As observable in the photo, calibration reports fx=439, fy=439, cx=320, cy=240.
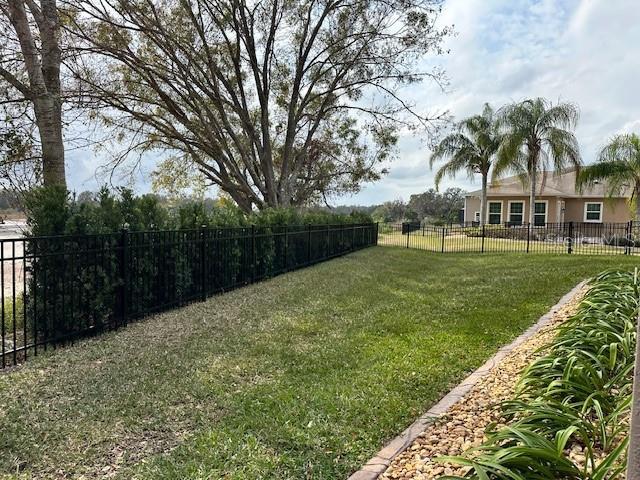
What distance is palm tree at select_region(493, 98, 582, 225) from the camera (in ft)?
72.3

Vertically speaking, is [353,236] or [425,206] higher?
[425,206]

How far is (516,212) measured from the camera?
31016 mm

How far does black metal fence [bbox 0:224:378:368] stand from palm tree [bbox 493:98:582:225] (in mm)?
18012

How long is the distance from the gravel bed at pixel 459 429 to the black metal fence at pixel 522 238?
47.0ft

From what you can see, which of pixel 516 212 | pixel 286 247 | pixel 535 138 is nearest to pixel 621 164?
pixel 535 138

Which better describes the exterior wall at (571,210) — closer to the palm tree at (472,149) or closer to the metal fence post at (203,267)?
the palm tree at (472,149)

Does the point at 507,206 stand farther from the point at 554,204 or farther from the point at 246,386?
the point at 246,386

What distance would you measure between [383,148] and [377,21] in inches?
207

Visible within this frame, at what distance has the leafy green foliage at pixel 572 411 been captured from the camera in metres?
1.83

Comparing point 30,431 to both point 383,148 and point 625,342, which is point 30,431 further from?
point 383,148

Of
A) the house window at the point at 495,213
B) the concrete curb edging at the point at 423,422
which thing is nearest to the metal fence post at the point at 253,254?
the concrete curb edging at the point at 423,422

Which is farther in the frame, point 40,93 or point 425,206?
point 425,206

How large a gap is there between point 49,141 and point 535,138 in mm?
22468

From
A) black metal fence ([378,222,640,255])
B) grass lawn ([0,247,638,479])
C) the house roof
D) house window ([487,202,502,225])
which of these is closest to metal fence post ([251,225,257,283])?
grass lawn ([0,247,638,479])
